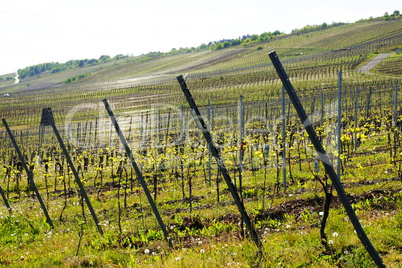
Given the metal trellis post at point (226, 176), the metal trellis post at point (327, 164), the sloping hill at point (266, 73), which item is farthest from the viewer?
the sloping hill at point (266, 73)

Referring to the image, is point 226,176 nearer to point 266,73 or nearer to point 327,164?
point 327,164

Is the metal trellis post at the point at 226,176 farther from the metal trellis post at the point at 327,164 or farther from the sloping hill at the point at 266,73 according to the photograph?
the sloping hill at the point at 266,73

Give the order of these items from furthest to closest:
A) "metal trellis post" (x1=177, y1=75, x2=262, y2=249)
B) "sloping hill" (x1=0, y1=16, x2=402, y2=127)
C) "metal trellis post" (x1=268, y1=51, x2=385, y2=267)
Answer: "sloping hill" (x1=0, y1=16, x2=402, y2=127) → "metal trellis post" (x1=177, y1=75, x2=262, y2=249) → "metal trellis post" (x1=268, y1=51, x2=385, y2=267)

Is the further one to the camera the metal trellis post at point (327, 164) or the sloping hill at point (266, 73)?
the sloping hill at point (266, 73)

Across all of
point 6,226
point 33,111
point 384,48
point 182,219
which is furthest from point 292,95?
point 384,48

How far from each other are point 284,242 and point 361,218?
1.49 meters

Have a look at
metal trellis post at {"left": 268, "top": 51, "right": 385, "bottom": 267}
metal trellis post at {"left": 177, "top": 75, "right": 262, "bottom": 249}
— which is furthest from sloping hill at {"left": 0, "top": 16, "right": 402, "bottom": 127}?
metal trellis post at {"left": 268, "top": 51, "right": 385, "bottom": 267}

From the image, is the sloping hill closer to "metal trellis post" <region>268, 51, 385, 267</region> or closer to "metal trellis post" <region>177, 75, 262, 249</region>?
"metal trellis post" <region>177, 75, 262, 249</region>

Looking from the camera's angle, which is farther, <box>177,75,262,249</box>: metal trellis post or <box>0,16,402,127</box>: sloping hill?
<box>0,16,402,127</box>: sloping hill

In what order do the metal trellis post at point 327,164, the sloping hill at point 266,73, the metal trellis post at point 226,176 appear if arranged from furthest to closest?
the sloping hill at point 266,73
the metal trellis post at point 226,176
the metal trellis post at point 327,164

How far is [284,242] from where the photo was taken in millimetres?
4629

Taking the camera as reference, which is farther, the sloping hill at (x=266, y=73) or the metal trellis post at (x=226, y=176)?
the sloping hill at (x=266, y=73)

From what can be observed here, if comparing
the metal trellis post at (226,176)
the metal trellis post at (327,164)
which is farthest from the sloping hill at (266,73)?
the metal trellis post at (327,164)

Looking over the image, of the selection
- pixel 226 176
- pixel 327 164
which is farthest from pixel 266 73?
pixel 327 164
